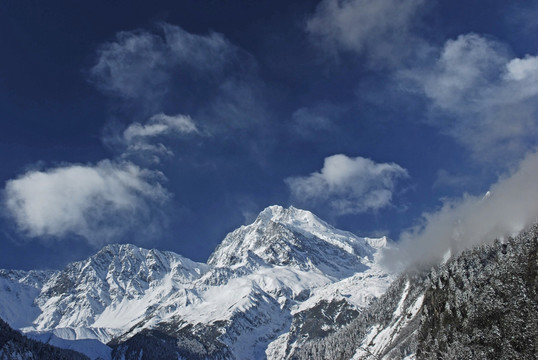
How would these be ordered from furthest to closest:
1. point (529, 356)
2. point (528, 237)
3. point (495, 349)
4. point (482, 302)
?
1. point (528, 237)
2. point (482, 302)
3. point (495, 349)
4. point (529, 356)

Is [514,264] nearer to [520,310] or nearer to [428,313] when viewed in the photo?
[520,310]

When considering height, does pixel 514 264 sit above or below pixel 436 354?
above

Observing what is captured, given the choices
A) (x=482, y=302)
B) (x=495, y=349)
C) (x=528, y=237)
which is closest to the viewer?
(x=495, y=349)

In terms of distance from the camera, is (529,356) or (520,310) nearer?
(529,356)

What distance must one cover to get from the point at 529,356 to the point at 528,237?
215 ft

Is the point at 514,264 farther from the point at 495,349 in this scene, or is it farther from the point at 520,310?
the point at 495,349

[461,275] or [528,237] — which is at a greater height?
[528,237]

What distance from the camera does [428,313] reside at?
632 feet

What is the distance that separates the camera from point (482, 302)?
513ft

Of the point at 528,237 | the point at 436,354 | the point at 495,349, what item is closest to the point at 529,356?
the point at 495,349

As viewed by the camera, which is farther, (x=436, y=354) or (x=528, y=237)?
(x=528, y=237)

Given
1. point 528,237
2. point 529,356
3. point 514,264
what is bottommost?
point 529,356

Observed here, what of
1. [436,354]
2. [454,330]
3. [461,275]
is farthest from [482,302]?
[461,275]

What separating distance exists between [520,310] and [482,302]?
16.9 metres
